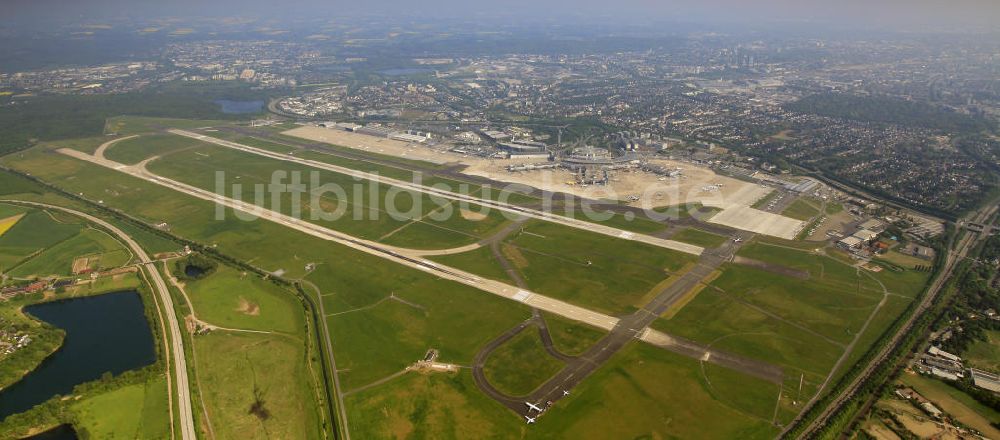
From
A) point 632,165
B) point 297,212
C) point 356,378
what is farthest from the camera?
point 632,165

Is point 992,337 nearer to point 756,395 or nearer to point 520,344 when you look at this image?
point 756,395

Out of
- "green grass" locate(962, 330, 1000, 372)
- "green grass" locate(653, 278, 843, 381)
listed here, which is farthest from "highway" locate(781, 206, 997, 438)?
"green grass" locate(962, 330, 1000, 372)

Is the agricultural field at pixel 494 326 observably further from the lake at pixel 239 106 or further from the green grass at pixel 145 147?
the lake at pixel 239 106

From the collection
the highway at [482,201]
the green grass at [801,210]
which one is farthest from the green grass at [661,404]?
the green grass at [801,210]

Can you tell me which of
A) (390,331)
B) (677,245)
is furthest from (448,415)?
(677,245)

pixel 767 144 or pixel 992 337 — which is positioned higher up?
pixel 767 144
